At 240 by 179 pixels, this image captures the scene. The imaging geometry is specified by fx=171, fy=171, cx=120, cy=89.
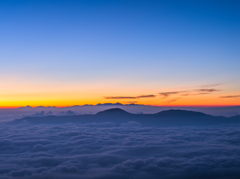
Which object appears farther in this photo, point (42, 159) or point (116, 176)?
point (42, 159)

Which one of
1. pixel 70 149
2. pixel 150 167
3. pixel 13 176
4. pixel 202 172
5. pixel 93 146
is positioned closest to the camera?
pixel 13 176

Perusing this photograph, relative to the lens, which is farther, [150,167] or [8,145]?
[8,145]

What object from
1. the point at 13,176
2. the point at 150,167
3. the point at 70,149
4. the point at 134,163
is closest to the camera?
the point at 13,176

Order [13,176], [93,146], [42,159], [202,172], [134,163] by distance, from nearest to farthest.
A: [13,176] < [202,172] < [134,163] < [42,159] < [93,146]

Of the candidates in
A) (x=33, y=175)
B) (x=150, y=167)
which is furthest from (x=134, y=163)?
(x=33, y=175)

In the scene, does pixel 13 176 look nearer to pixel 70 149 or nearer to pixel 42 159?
pixel 42 159

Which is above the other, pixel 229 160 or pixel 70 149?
pixel 229 160

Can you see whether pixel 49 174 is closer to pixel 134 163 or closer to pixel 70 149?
pixel 134 163

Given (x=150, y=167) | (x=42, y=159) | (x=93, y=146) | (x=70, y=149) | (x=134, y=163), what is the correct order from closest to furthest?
(x=150, y=167) < (x=134, y=163) < (x=42, y=159) < (x=70, y=149) < (x=93, y=146)

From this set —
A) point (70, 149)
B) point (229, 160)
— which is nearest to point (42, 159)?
point (70, 149)
